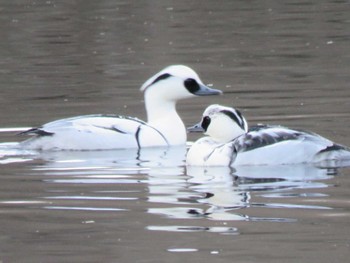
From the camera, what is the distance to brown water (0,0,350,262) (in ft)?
30.2

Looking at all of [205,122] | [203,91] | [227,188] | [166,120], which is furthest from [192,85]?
[227,188]

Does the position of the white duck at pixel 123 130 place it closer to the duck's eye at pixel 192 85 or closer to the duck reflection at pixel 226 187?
the duck's eye at pixel 192 85

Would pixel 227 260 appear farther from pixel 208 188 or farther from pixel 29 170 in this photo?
pixel 29 170

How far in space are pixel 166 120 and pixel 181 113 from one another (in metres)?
1.69

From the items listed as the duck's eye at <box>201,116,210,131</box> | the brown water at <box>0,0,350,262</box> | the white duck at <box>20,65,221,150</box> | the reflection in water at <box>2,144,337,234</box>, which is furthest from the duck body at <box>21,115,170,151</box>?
the duck's eye at <box>201,116,210,131</box>

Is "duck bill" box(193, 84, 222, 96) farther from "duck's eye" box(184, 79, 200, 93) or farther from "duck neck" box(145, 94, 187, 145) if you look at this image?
"duck neck" box(145, 94, 187, 145)

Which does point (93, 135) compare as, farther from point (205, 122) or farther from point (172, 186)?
point (172, 186)

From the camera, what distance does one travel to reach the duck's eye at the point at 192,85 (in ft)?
49.8

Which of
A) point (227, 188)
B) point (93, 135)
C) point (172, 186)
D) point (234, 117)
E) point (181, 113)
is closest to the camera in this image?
point (227, 188)

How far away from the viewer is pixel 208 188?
38.0 feet

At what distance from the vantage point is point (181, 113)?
16.8m

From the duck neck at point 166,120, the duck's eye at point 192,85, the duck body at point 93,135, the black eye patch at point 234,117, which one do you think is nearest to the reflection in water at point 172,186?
the duck body at point 93,135

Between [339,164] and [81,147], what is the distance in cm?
310

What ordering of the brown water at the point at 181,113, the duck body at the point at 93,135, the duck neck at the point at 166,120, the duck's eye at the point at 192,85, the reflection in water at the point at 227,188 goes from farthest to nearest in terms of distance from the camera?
the duck's eye at the point at 192,85, the duck neck at the point at 166,120, the duck body at the point at 93,135, the reflection in water at the point at 227,188, the brown water at the point at 181,113
